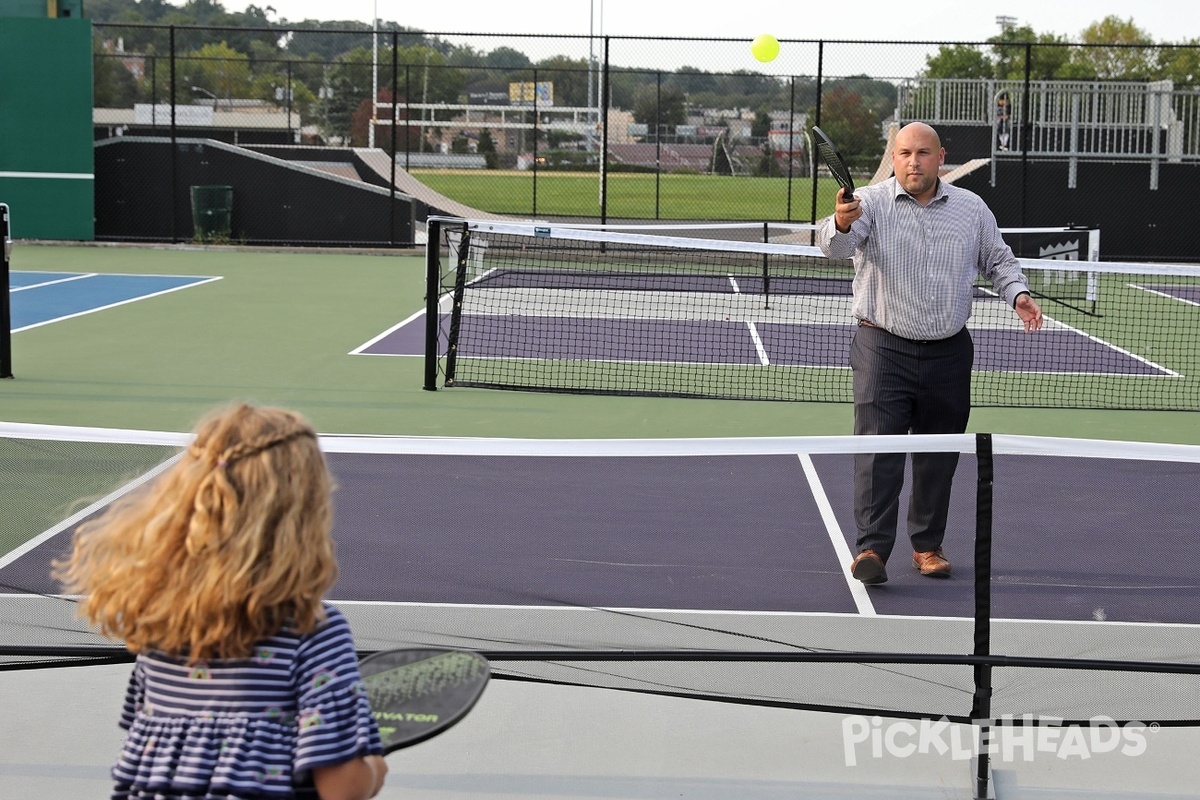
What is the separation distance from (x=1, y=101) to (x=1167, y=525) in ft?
62.7

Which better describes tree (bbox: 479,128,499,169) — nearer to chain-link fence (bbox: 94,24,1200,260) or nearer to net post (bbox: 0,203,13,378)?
chain-link fence (bbox: 94,24,1200,260)

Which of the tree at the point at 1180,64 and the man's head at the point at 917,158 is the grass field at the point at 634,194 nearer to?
the tree at the point at 1180,64

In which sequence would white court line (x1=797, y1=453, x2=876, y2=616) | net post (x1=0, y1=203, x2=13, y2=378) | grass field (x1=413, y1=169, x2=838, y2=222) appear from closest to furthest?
white court line (x1=797, y1=453, x2=876, y2=616) < net post (x1=0, y1=203, x2=13, y2=378) < grass field (x1=413, y1=169, x2=838, y2=222)

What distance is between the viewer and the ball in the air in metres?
19.8

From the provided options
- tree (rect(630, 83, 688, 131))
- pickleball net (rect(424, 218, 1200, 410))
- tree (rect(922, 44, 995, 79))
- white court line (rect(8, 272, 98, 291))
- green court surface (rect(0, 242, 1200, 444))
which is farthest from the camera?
tree (rect(922, 44, 995, 79))

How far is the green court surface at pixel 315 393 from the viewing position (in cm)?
919

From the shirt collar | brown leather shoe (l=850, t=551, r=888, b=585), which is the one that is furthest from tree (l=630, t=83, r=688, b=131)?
brown leather shoe (l=850, t=551, r=888, b=585)

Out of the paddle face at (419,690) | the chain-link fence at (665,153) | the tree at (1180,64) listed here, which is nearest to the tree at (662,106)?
the chain-link fence at (665,153)

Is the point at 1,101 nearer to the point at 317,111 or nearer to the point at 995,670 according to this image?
the point at 995,670

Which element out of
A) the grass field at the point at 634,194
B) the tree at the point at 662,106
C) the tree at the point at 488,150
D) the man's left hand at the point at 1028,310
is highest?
the tree at the point at 662,106

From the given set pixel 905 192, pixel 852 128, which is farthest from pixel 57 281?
pixel 852 128

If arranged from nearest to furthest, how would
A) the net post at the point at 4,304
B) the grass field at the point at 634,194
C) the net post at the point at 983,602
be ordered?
1. the net post at the point at 983,602
2. the net post at the point at 4,304
3. the grass field at the point at 634,194

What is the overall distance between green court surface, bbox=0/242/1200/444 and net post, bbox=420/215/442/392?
0.19 m

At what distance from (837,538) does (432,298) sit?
14.4 feet
